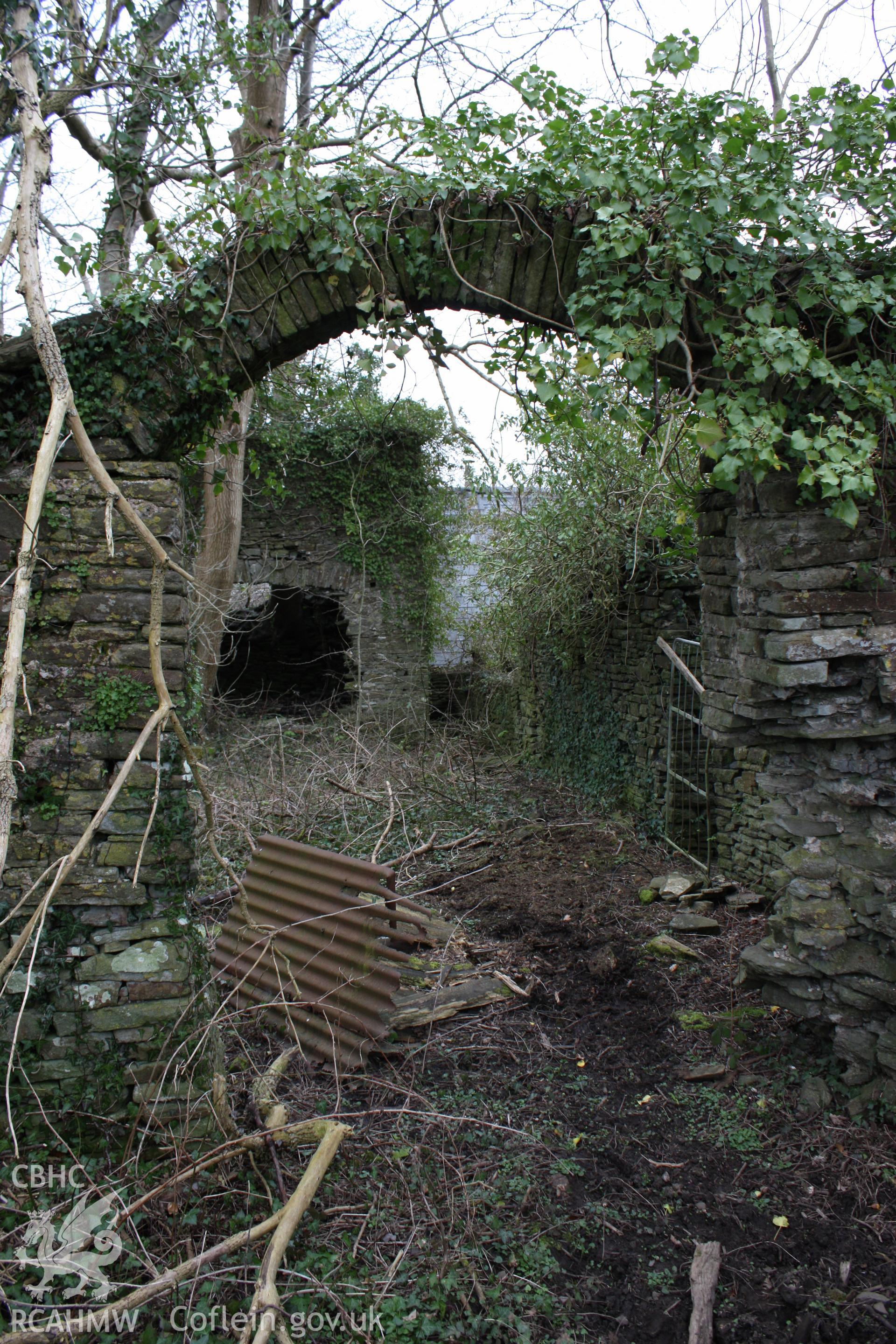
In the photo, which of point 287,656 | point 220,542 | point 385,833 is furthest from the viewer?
point 287,656

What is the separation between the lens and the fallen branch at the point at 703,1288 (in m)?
2.30

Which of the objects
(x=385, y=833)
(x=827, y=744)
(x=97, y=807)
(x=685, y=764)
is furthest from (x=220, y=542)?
(x=827, y=744)

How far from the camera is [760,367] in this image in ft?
10.2

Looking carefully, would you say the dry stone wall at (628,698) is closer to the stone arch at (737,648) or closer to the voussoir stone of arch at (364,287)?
the stone arch at (737,648)

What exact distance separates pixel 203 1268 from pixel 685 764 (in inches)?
219

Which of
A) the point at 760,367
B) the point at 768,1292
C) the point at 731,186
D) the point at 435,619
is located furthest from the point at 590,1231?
the point at 435,619

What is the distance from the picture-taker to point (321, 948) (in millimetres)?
3979

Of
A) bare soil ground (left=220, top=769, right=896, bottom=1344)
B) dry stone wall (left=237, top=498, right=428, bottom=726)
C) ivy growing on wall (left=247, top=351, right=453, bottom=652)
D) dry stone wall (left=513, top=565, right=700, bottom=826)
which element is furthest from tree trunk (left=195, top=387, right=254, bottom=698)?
bare soil ground (left=220, top=769, right=896, bottom=1344)

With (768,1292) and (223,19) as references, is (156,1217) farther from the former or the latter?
(223,19)

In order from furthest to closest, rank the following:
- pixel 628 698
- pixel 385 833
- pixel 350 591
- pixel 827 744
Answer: pixel 350 591 → pixel 628 698 → pixel 385 833 → pixel 827 744

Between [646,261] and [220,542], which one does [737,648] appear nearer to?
[646,261]

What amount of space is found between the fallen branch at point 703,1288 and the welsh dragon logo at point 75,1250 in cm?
172

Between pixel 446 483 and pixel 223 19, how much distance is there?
255 inches

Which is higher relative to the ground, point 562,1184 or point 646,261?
point 646,261
